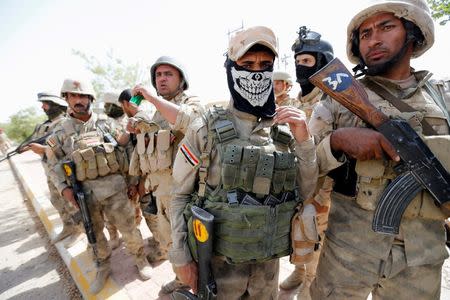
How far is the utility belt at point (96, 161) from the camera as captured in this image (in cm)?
299

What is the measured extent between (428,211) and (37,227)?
692 centimetres

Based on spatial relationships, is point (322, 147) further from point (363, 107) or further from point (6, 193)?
point (6, 193)

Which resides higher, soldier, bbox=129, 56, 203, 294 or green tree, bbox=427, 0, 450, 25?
green tree, bbox=427, 0, 450, 25

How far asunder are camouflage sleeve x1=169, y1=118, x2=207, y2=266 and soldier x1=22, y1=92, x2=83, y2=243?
3402 mm

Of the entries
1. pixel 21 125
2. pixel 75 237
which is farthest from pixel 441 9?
pixel 21 125

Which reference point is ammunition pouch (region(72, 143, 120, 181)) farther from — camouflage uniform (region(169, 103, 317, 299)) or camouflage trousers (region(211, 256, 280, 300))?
camouflage trousers (region(211, 256, 280, 300))

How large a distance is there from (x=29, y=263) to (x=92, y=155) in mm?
2686

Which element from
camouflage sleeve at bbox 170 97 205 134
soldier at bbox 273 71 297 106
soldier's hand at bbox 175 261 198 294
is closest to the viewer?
soldier's hand at bbox 175 261 198 294

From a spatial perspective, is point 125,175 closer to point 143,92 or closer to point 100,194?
point 100,194

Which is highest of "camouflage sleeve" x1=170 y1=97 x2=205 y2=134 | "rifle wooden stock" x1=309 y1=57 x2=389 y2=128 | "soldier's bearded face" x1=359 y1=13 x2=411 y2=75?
"soldier's bearded face" x1=359 y1=13 x2=411 y2=75

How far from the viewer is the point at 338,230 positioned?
1.57 m

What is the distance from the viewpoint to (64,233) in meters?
4.44

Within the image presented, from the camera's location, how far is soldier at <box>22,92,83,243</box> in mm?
4297

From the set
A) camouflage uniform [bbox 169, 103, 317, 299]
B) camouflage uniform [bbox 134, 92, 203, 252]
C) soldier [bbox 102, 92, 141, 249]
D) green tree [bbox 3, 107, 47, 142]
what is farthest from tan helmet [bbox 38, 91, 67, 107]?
green tree [bbox 3, 107, 47, 142]
